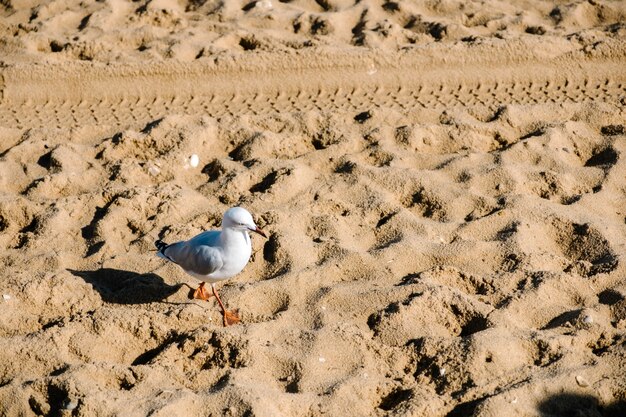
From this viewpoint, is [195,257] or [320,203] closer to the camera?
[195,257]

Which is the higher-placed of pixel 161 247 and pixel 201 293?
pixel 161 247

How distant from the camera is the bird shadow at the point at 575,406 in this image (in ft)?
11.0

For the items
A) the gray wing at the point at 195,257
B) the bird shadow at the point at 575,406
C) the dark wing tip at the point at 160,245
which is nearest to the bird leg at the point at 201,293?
the gray wing at the point at 195,257

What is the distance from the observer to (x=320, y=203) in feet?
16.1

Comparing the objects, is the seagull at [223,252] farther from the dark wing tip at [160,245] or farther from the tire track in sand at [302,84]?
the tire track in sand at [302,84]

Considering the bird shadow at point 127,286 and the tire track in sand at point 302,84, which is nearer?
the bird shadow at point 127,286

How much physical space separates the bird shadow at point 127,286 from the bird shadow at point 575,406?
84.0 inches

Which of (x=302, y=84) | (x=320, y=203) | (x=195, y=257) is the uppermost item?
(x=195, y=257)

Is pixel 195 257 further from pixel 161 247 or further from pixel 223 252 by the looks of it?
pixel 161 247

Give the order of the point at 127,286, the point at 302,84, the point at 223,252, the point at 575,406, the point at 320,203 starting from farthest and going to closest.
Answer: the point at 302,84, the point at 320,203, the point at 127,286, the point at 223,252, the point at 575,406

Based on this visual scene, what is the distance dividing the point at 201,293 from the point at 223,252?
0.40 meters

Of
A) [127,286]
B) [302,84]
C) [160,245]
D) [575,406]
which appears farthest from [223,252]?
[302,84]

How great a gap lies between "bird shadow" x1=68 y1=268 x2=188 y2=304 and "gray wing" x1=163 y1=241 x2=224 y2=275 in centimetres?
21

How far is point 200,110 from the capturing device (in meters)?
6.12
